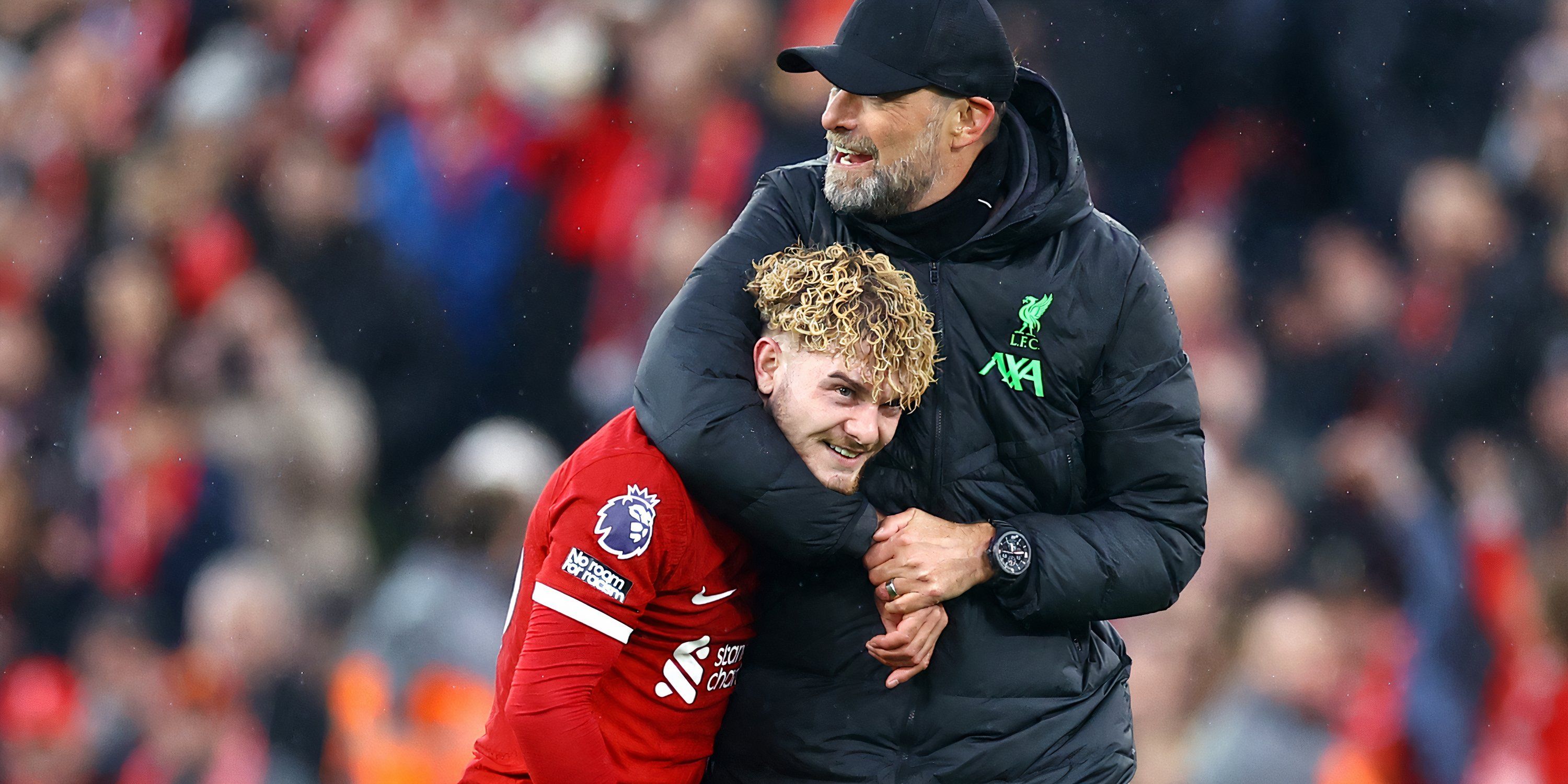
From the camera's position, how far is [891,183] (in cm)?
191

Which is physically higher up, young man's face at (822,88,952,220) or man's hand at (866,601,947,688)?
young man's face at (822,88,952,220)

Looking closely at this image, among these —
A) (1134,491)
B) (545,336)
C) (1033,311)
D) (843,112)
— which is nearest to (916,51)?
(843,112)

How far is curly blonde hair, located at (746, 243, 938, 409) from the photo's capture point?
5.65 feet

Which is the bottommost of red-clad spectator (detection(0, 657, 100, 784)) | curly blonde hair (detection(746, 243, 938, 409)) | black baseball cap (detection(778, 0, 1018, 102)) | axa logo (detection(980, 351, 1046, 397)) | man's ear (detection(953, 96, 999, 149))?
red-clad spectator (detection(0, 657, 100, 784))

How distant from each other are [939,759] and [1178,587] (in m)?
0.38


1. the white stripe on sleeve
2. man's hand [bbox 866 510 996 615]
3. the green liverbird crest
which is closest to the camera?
the white stripe on sleeve

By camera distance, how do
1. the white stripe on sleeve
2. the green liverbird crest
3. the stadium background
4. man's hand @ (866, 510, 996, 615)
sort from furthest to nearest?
the stadium background
the green liverbird crest
man's hand @ (866, 510, 996, 615)
the white stripe on sleeve

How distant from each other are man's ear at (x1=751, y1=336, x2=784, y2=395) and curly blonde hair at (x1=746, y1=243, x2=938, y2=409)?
2 cm

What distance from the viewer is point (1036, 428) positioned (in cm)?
190

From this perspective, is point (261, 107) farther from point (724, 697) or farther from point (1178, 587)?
point (1178, 587)

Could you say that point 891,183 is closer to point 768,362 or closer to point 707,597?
point 768,362

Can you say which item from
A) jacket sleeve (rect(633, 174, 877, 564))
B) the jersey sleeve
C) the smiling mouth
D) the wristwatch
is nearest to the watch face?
the wristwatch

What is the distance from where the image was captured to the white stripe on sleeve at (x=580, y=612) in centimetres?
165

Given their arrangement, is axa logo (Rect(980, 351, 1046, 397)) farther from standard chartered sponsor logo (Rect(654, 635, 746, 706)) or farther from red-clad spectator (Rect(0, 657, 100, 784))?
red-clad spectator (Rect(0, 657, 100, 784))
